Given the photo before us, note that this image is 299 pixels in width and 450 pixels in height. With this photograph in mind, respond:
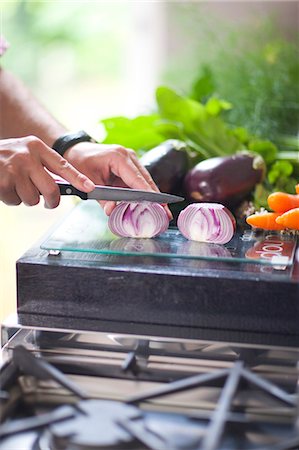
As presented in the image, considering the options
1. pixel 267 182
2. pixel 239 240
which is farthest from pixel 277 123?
pixel 239 240

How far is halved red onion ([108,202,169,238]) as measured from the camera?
1.03 meters

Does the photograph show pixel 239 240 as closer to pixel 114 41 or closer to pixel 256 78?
pixel 256 78

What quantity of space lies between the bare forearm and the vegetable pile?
1.42 feet

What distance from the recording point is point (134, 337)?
88 centimetres

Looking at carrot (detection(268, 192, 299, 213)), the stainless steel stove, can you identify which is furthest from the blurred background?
carrot (detection(268, 192, 299, 213))

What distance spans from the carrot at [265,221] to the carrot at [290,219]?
11mm

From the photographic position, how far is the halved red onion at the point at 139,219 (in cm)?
103

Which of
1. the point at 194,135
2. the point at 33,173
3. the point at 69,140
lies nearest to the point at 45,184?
the point at 33,173

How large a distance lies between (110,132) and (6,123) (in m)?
0.18

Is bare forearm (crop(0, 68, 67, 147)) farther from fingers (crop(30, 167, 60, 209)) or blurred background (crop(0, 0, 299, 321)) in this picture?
fingers (crop(30, 167, 60, 209))

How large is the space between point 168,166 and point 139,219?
22 cm

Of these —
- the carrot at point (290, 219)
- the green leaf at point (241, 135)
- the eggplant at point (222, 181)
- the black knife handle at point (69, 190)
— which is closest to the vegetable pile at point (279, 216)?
the carrot at point (290, 219)

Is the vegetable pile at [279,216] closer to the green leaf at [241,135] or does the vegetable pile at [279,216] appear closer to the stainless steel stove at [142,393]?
the stainless steel stove at [142,393]

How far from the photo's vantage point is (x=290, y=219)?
1064 millimetres
